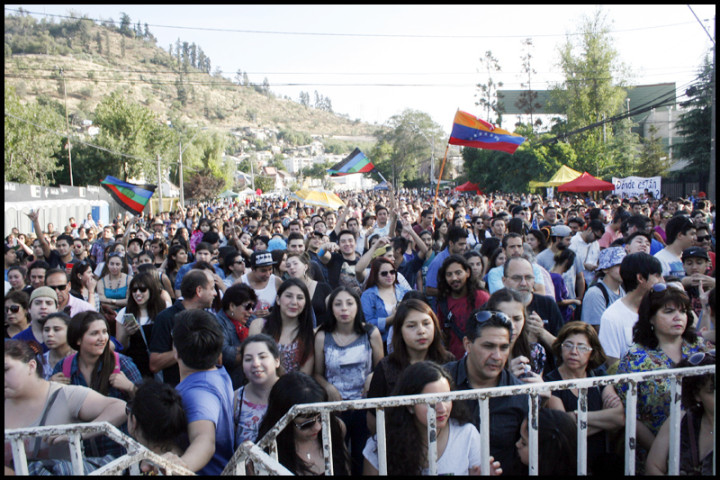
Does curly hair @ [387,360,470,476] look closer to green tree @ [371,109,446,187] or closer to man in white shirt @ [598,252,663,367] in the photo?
man in white shirt @ [598,252,663,367]

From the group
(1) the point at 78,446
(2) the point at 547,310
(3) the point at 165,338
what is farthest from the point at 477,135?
(1) the point at 78,446

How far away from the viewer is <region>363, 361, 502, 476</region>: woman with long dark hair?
2.66 meters

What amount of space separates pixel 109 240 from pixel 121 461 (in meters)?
10.3

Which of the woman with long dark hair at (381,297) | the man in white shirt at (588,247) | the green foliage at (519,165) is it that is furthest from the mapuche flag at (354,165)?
the green foliage at (519,165)

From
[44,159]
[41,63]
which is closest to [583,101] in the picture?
[44,159]

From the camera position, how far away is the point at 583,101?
4328 centimetres

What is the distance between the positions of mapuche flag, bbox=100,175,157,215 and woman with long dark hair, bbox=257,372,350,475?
10.5m

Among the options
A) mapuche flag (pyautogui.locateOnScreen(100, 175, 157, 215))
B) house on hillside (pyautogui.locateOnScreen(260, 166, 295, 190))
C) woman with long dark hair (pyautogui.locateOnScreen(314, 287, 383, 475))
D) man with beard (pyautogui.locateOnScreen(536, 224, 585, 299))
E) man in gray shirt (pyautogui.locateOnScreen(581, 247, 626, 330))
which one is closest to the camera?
woman with long dark hair (pyautogui.locateOnScreen(314, 287, 383, 475))

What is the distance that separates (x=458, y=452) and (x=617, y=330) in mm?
1910

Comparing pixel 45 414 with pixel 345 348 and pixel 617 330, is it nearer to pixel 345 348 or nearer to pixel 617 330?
pixel 345 348

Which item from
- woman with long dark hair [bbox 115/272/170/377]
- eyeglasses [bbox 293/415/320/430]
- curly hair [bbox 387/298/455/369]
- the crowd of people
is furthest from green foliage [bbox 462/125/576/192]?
eyeglasses [bbox 293/415/320/430]

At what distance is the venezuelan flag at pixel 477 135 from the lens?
1184 centimetres

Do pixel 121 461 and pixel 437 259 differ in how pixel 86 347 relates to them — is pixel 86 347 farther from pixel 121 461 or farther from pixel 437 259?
pixel 437 259

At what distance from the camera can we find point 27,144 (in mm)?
37469
